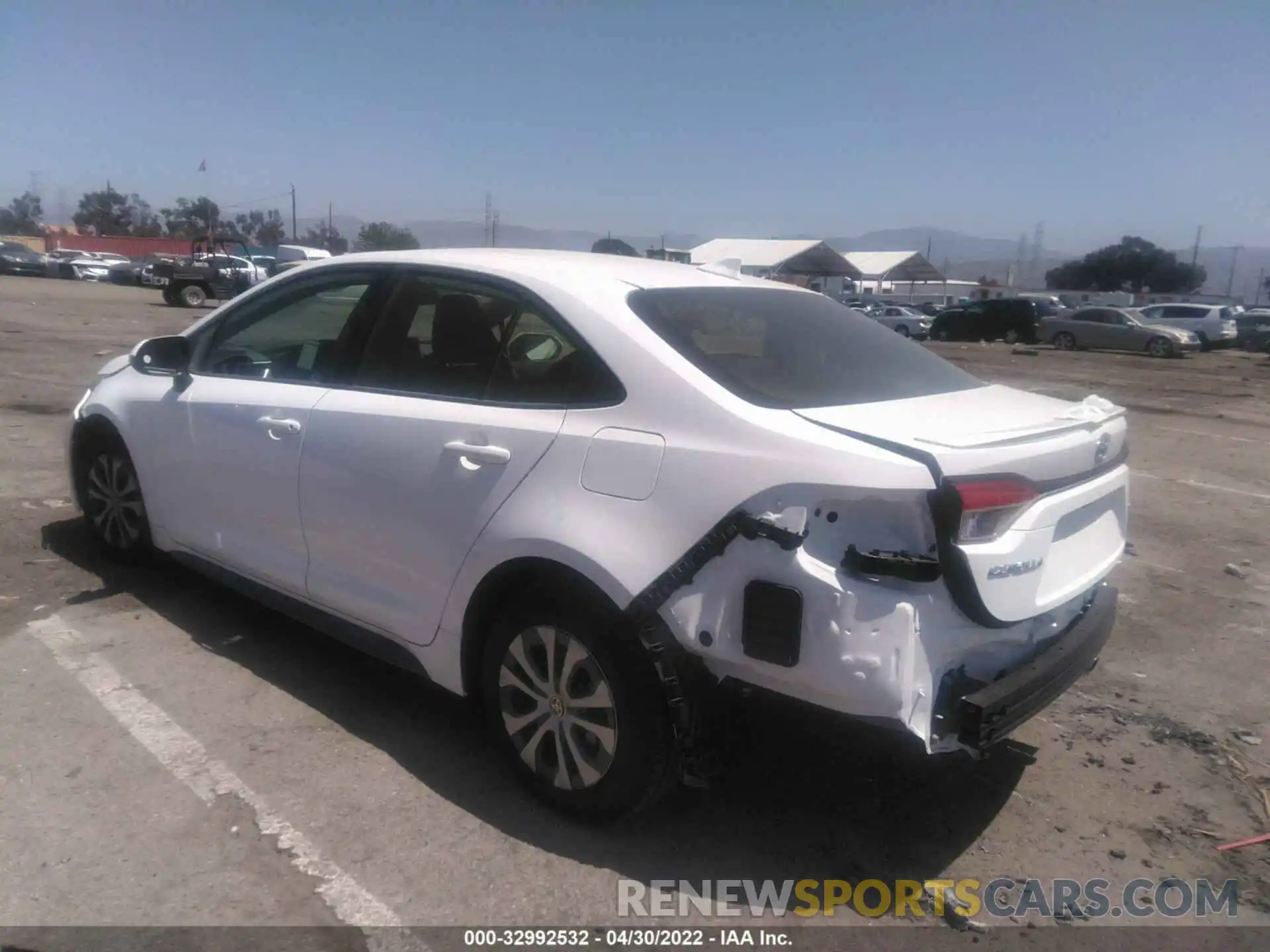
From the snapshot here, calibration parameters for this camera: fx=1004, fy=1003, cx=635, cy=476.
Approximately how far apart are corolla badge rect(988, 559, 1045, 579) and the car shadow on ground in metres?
0.50

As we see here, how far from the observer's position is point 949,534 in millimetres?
2539

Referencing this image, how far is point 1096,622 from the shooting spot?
327cm

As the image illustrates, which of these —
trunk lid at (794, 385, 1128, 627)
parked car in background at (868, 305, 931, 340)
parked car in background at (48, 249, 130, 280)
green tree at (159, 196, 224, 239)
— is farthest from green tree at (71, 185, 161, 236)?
trunk lid at (794, 385, 1128, 627)

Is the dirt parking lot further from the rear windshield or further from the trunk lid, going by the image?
the rear windshield

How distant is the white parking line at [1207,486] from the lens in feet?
28.3

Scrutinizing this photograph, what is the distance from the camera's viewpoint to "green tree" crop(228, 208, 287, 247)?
106 m

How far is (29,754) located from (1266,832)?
13.8 ft

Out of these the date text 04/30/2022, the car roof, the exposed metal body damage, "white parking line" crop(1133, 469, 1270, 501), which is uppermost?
the car roof

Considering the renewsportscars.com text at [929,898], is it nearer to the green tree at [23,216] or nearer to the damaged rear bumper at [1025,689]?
the damaged rear bumper at [1025,689]

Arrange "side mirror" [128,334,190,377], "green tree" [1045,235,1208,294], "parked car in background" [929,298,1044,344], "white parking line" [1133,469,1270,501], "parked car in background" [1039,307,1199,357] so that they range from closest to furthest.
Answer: "side mirror" [128,334,190,377]
"white parking line" [1133,469,1270,501]
"parked car in background" [1039,307,1199,357]
"parked car in background" [929,298,1044,344]
"green tree" [1045,235,1208,294]

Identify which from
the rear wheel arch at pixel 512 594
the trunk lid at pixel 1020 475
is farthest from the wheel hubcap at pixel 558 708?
the trunk lid at pixel 1020 475

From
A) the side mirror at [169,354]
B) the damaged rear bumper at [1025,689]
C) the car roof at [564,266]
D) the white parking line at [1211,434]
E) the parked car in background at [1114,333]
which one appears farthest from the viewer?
the parked car in background at [1114,333]

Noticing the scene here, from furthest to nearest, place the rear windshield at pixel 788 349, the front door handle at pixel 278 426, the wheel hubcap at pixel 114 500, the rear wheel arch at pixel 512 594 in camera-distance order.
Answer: the wheel hubcap at pixel 114 500, the front door handle at pixel 278 426, the rear windshield at pixel 788 349, the rear wheel arch at pixel 512 594

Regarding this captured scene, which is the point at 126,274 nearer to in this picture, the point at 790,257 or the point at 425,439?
the point at 790,257
